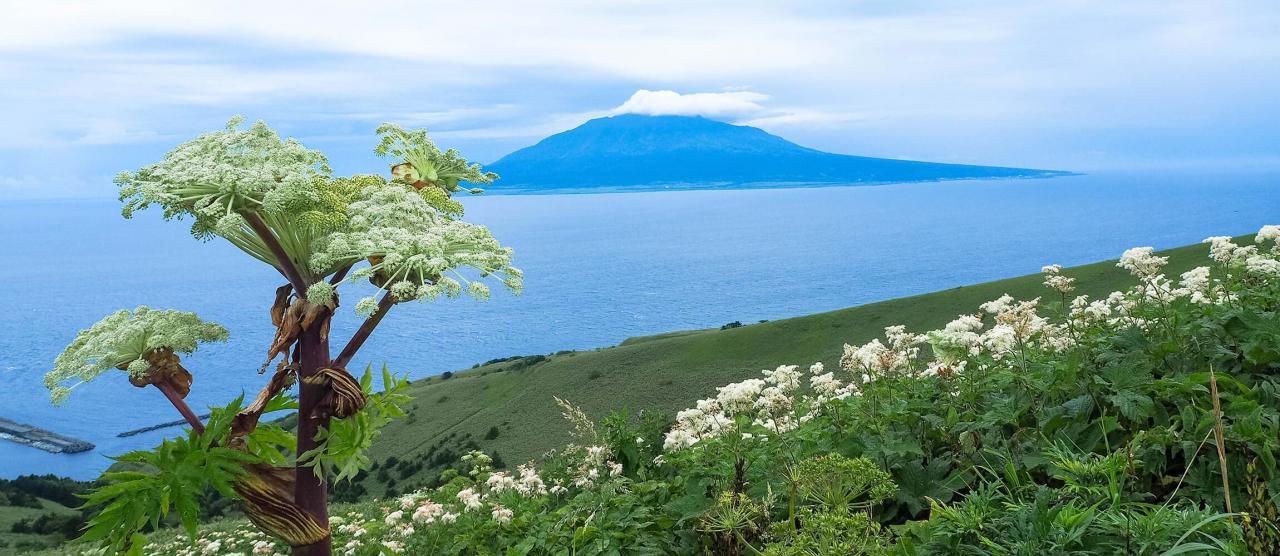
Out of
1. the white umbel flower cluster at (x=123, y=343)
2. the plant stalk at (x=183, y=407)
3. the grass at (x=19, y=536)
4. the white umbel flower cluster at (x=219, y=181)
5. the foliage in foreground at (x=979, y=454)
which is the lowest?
the grass at (x=19, y=536)

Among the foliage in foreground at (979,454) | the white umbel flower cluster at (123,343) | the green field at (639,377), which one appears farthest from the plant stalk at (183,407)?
the green field at (639,377)

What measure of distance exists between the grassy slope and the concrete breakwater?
89743 mm

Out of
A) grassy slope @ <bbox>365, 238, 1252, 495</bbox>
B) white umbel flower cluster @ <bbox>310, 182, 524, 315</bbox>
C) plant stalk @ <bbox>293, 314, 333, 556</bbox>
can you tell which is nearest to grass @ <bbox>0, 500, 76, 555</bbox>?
grassy slope @ <bbox>365, 238, 1252, 495</bbox>

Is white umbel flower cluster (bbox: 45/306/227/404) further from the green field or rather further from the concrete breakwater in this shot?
the concrete breakwater

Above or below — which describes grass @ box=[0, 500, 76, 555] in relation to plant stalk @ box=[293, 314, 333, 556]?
below

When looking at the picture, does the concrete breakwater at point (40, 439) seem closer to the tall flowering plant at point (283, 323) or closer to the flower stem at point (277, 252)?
the tall flowering plant at point (283, 323)

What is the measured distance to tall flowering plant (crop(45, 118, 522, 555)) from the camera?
11.7 ft

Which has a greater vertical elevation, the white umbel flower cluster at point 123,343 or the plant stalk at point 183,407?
the white umbel flower cluster at point 123,343

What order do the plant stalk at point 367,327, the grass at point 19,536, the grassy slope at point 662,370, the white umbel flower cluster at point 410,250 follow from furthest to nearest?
1. the grassy slope at point 662,370
2. the grass at point 19,536
3. the plant stalk at point 367,327
4. the white umbel flower cluster at point 410,250

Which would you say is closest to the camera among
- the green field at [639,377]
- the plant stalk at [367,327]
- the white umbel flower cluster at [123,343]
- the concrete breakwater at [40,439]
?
the plant stalk at [367,327]

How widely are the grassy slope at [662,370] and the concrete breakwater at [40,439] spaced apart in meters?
89.7

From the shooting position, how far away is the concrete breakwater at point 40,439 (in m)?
127

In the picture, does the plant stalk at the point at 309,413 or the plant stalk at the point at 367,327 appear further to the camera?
the plant stalk at the point at 309,413

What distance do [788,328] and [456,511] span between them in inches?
2151
